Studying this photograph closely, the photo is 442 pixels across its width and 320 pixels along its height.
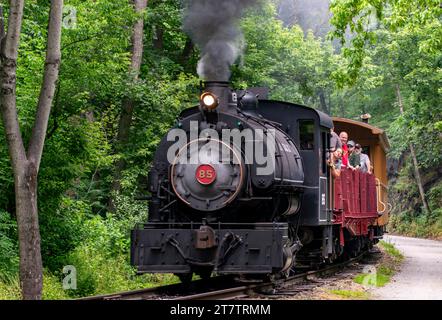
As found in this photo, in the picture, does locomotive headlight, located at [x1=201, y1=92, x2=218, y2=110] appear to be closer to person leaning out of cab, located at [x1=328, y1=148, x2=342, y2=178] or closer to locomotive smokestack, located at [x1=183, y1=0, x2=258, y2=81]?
locomotive smokestack, located at [x1=183, y1=0, x2=258, y2=81]

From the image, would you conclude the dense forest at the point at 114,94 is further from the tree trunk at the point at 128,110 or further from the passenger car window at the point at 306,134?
the passenger car window at the point at 306,134

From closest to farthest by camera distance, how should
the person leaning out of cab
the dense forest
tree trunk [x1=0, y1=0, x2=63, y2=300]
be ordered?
tree trunk [x1=0, y1=0, x2=63, y2=300] < the dense forest < the person leaning out of cab

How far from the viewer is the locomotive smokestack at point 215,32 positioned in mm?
11852

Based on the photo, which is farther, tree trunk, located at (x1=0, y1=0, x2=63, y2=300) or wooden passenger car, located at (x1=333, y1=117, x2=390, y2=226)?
wooden passenger car, located at (x1=333, y1=117, x2=390, y2=226)

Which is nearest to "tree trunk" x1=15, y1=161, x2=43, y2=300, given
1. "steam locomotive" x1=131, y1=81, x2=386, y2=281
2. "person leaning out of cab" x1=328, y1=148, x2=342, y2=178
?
"steam locomotive" x1=131, y1=81, x2=386, y2=281

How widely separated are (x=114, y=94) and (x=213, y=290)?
807cm

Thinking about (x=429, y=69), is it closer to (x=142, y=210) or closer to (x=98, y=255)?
(x=142, y=210)

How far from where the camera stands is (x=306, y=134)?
12953mm

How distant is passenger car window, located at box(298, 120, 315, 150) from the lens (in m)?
12.9

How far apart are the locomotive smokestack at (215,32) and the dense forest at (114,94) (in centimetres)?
95

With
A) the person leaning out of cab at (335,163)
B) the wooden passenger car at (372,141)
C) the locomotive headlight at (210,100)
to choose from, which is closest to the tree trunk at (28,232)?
the locomotive headlight at (210,100)

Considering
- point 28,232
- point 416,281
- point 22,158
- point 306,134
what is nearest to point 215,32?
point 306,134

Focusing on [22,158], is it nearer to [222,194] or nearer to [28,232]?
[28,232]

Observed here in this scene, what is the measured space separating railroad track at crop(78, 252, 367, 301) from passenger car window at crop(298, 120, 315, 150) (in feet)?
7.63
